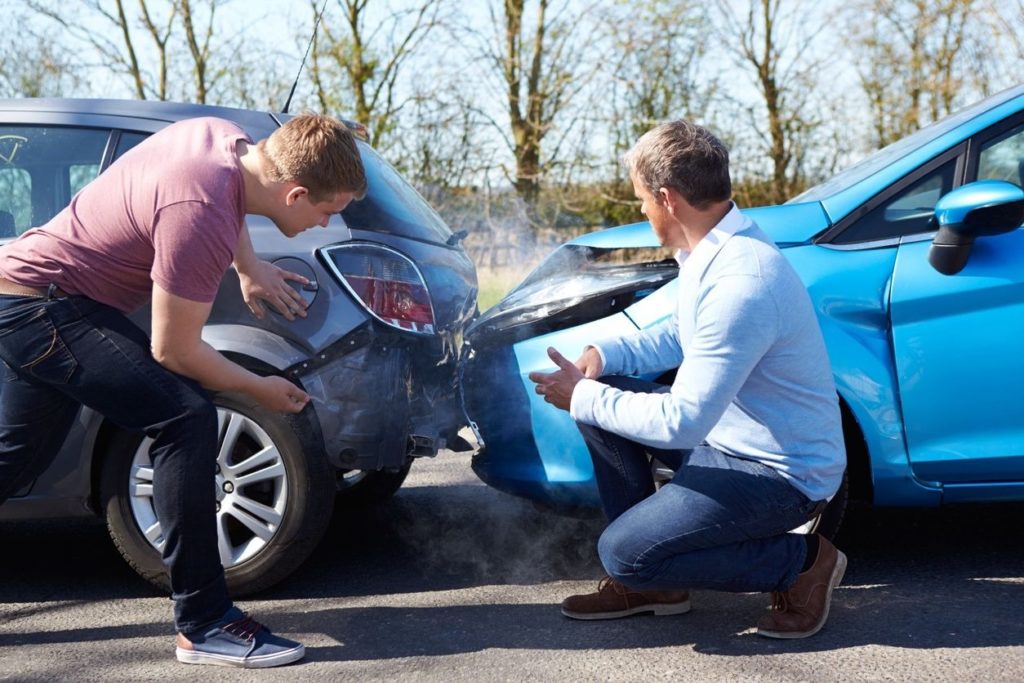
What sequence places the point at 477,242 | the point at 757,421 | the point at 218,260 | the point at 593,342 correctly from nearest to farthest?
the point at 218,260 → the point at 757,421 → the point at 593,342 → the point at 477,242

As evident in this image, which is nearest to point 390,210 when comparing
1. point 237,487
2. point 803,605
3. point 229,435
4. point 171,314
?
point 229,435

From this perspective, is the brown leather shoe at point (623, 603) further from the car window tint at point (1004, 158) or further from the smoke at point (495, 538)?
the car window tint at point (1004, 158)

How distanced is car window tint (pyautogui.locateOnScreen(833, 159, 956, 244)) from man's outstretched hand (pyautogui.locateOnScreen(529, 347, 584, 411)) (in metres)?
0.91

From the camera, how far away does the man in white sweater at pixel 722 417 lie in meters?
2.67

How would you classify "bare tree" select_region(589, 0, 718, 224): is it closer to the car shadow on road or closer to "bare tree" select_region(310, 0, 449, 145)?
"bare tree" select_region(310, 0, 449, 145)

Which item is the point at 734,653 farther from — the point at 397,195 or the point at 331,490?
the point at 397,195

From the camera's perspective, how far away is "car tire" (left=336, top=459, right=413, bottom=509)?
4395 millimetres

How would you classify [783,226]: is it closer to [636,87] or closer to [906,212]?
[906,212]

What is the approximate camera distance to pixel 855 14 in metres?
13.5

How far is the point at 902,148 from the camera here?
3584 millimetres

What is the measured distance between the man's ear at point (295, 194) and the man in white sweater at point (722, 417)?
2.54 feet

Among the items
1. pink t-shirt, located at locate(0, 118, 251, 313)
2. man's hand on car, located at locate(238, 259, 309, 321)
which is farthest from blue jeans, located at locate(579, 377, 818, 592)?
pink t-shirt, located at locate(0, 118, 251, 313)

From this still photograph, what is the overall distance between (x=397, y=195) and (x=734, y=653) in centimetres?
181

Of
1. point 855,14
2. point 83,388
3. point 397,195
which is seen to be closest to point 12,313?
point 83,388
